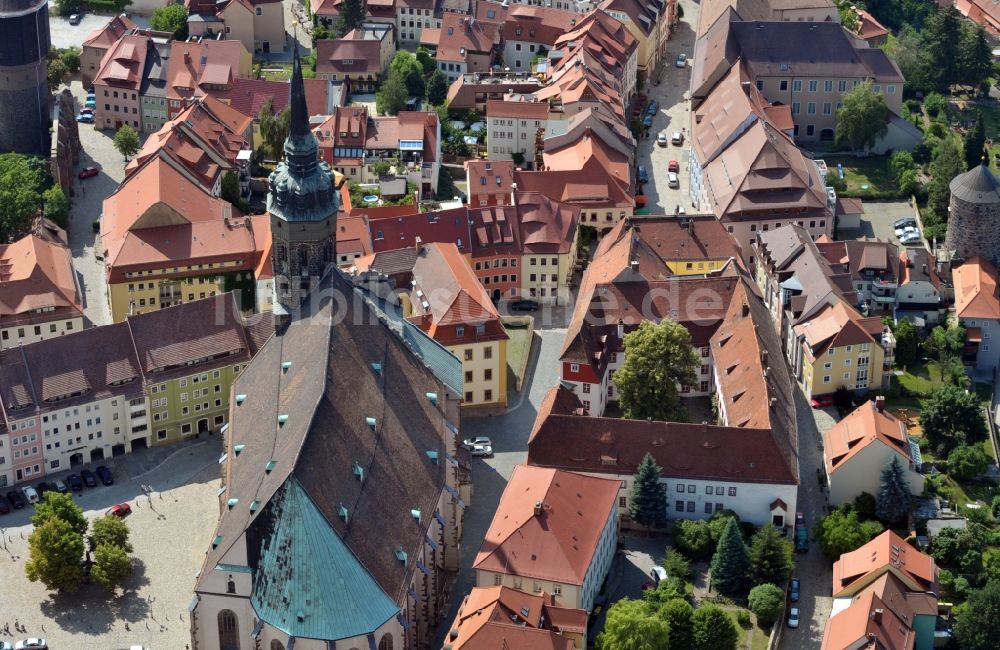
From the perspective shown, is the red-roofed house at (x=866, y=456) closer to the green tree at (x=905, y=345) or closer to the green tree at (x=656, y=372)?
the green tree at (x=656, y=372)

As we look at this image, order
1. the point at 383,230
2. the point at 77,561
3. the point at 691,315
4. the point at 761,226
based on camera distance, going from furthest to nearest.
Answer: the point at 761,226
the point at 383,230
the point at 691,315
the point at 77,561

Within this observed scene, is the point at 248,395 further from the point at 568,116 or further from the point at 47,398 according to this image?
the point at 568,116

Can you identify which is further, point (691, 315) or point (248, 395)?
point (691, 315)

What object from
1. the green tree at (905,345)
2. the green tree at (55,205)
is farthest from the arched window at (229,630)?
the green tree at (55,205)

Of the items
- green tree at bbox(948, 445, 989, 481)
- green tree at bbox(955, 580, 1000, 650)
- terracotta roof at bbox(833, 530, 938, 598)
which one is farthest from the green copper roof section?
green tree at bbox(948, 445, 989, 481)

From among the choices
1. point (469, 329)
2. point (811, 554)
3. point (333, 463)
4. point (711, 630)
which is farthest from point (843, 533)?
point (333, 463)

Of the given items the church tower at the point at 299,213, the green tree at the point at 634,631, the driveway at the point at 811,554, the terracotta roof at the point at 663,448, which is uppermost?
the church tower at the point at 299,213

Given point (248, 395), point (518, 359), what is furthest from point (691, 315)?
point (248, 395)
